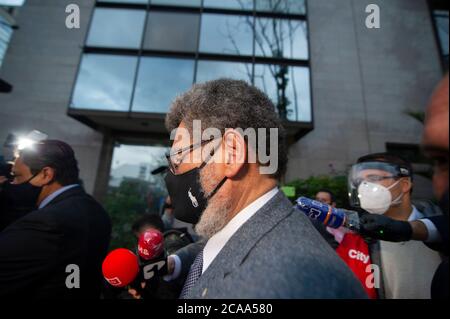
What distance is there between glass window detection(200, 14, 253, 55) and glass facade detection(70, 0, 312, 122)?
0.02m

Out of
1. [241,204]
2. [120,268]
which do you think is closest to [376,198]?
[241,204]

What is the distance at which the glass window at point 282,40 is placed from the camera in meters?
6.01

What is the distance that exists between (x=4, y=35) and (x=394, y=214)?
905 cm

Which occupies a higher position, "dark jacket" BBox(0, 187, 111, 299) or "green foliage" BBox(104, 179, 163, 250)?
"green foliage" BBox(104, 179, 163, 250)

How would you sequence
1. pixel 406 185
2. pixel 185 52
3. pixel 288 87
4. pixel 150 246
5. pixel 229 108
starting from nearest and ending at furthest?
1. pixel 229 108
2. pixel 150 246
3. pixel 406 185
4. pixel 288 87
5. pixel 185 52

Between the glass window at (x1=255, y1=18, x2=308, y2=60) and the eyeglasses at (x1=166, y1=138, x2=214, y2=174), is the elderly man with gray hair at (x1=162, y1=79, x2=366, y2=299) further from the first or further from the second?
the glass window at (x1=255, y1=18, x2=308, y2=60)

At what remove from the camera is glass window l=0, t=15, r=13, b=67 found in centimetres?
617

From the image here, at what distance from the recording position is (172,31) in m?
6.52

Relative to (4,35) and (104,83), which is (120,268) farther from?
(4,35)

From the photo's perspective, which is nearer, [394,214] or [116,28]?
[394,214]

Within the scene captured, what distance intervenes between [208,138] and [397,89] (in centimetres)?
792

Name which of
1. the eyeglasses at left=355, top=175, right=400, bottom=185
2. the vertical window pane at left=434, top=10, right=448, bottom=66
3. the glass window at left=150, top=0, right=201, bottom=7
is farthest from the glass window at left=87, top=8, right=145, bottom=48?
the vertical window pane at left=434, top=10, right=448, bottom=66

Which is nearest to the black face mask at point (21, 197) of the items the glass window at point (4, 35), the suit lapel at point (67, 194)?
the suit lapel at point (67, 194)

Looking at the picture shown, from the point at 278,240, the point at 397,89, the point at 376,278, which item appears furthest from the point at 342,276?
the point at 397,89
